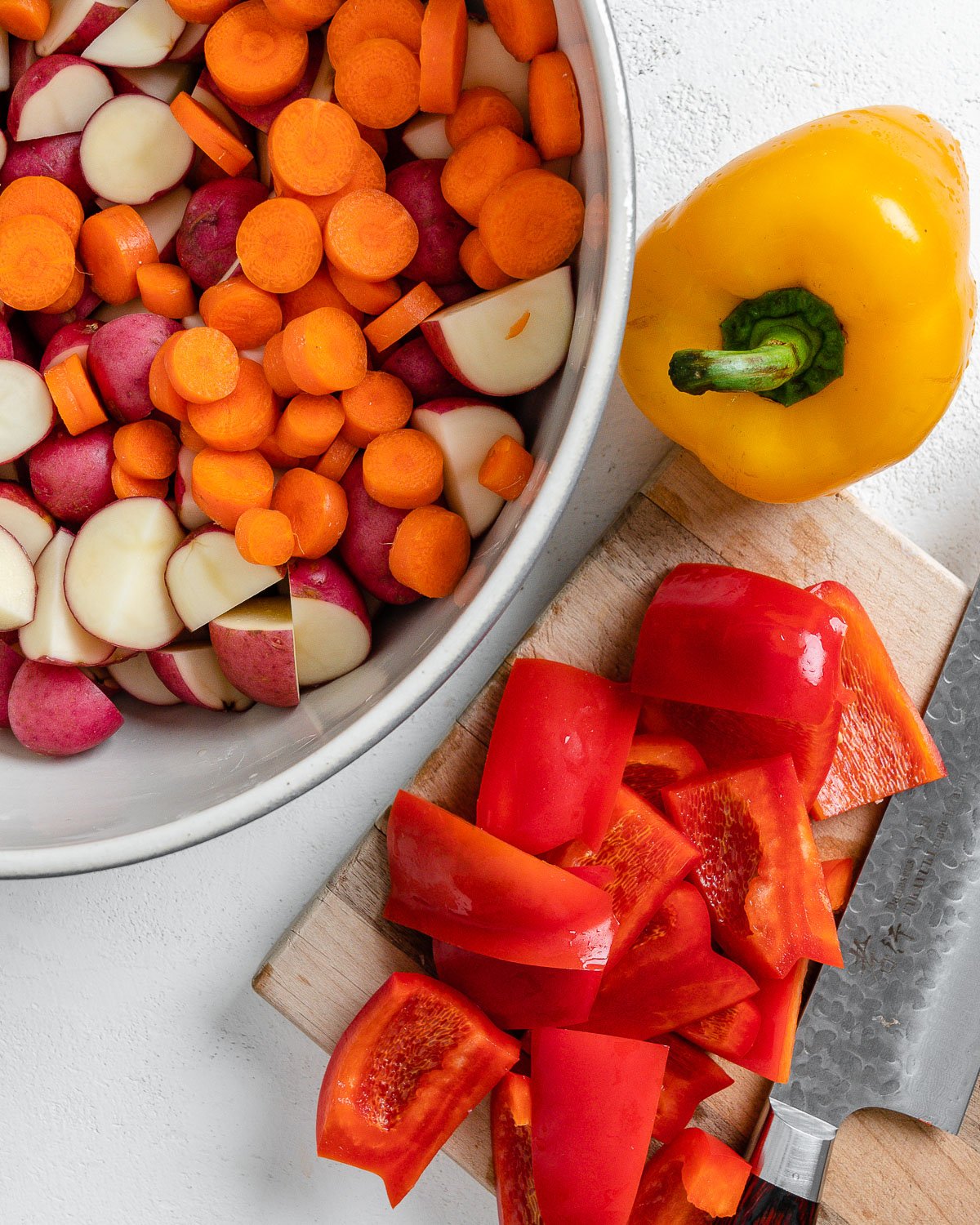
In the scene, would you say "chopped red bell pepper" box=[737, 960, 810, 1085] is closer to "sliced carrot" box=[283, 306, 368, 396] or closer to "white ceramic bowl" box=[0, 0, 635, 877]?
"white ceramic bowl" box=[0, 0, 635, 877]

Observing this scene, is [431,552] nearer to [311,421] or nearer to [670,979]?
[311,421]

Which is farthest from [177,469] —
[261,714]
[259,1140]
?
[259,1140]

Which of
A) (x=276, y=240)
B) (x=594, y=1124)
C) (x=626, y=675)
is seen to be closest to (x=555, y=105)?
(x=276, y=240)

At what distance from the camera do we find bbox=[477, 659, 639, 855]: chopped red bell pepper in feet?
3.83

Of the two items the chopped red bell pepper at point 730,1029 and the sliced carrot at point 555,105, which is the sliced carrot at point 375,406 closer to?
the sliced carrot at point 555,105

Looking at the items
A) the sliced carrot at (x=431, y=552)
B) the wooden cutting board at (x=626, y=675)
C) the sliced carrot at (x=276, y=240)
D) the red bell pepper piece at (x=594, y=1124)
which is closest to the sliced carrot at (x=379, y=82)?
the sliced carrot at (x=276, y=240)

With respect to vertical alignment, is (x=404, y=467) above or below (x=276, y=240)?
below

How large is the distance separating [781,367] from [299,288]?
55 centimetres

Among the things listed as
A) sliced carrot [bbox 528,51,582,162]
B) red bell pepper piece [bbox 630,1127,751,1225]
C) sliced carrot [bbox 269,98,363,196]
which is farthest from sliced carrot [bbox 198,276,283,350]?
red bell pepper piece [bbox 630,1127,751,1225]

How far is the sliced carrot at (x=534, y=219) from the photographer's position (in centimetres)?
100

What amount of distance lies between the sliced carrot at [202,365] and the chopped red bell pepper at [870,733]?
2.55 feet

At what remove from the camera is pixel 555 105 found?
982mm

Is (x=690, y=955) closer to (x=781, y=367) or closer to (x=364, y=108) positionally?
(x=781, y=367)

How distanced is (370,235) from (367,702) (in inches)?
20.0
